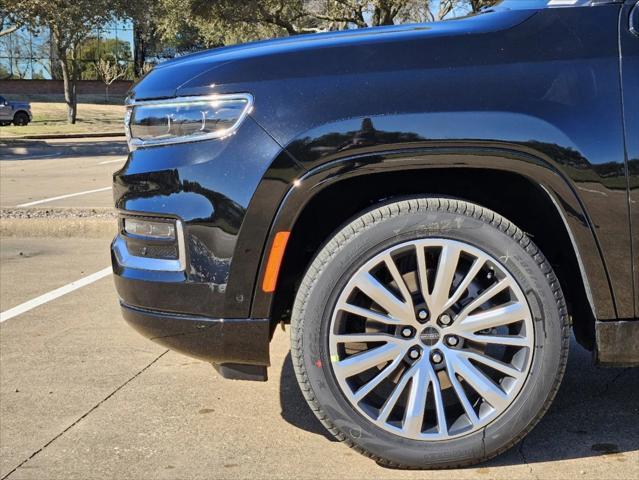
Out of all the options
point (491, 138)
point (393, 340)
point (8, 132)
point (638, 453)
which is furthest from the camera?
point (8, 132)

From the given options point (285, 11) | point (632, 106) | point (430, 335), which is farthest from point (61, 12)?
point (632, 106)

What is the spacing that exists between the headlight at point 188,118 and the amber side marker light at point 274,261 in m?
0.42

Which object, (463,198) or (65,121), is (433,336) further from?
(65,121)

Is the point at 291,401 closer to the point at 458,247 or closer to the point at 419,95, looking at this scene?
the point at 458,247

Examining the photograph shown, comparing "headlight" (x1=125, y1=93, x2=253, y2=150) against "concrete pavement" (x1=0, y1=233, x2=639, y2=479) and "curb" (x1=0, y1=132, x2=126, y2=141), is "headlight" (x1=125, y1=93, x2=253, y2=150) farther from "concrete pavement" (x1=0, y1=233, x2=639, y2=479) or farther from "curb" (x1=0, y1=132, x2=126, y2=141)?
"curb" (x1=0, y1=132, x2=126, y2=141)

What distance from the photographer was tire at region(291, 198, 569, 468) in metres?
2.66

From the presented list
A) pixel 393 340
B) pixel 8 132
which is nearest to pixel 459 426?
pixel 393 340

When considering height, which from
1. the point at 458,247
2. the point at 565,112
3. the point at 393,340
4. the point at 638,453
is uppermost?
the point at 565,112

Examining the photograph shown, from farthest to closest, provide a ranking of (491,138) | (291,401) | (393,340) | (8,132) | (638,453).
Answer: (8,132)
(291,401)
(638,453)
(393,340)
(491,138)

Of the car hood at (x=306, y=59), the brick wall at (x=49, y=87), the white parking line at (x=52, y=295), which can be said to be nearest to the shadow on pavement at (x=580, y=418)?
the car hood at (x=306, y=59)

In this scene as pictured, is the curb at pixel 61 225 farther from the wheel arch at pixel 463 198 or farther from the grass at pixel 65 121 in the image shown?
the grass at pixel 65 121

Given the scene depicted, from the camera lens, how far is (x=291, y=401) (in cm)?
350

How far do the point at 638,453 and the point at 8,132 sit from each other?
31.3 meters

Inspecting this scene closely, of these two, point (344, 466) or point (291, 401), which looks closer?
point (344, 466)
